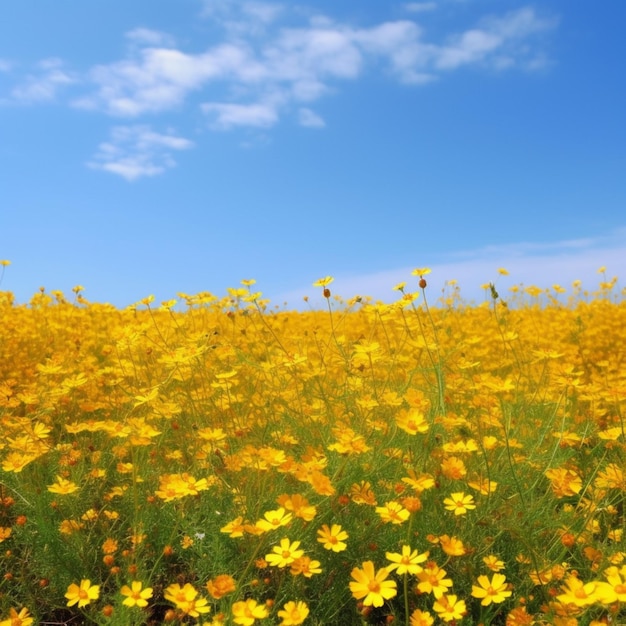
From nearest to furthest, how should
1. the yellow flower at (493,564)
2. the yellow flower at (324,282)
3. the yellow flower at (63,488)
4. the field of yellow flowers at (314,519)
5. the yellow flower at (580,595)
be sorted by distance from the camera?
1. the yellow flower at (580,595)
2. the field of yellow flowers at (314,519)
3. the yellow flower at (493,564)
4. the yellow flower at (63,488)
5. the yellow flower at (324,282)

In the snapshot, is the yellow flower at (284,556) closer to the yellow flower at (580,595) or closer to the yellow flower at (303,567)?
the yellow flower at (303,567)

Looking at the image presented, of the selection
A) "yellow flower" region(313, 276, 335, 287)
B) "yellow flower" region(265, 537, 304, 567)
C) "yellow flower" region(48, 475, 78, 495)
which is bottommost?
"yellow flower" region(265, 537, 304, 567)

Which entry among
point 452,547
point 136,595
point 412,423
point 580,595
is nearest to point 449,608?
point 452,547

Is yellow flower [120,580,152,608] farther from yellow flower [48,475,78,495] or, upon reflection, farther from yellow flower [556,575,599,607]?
yellow flower [556,575,599,607]

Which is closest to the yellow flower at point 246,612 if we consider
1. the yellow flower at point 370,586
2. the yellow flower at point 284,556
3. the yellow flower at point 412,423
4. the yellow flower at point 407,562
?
the yellow flower at point 284,556

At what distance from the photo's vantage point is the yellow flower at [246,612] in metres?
1.42

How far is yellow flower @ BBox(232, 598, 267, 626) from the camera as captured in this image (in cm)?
142

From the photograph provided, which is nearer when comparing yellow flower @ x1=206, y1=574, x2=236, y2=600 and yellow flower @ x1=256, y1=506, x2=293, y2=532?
yellow flower @ x1=206, y1=574, x2=236, y2=600

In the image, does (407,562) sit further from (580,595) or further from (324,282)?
(324,282)

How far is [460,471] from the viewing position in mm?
1988

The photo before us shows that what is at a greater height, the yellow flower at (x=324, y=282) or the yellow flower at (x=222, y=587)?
the yellow flower at (x=324, y=282)

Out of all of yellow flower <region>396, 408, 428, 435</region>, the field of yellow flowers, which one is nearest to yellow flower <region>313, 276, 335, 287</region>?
the field of yellow flowers

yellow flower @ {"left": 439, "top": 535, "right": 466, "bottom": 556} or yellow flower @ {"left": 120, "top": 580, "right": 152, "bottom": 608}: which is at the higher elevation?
yellow flower @ {"left": 120, "top": 580, "right": 152, "bottom": 608}

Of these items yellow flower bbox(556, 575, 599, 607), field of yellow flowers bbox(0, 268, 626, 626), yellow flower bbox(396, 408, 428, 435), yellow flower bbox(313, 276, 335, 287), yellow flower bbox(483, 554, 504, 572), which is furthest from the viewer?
yellow flower bbox(313, 276, 335, 287)
